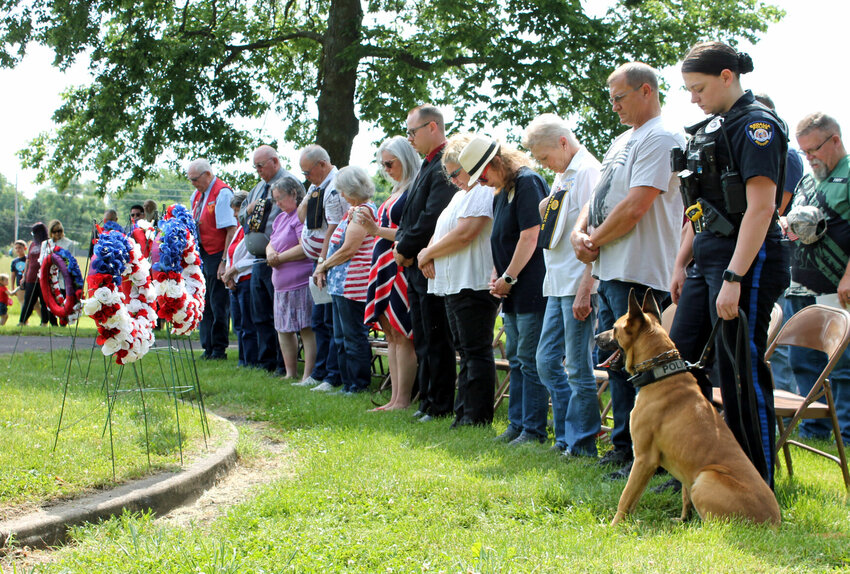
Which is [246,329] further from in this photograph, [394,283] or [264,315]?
[394,283]

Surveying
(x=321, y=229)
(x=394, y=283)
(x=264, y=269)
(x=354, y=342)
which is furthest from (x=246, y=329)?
(x=394, y=283)

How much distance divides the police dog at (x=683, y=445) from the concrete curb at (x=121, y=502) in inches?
99.3

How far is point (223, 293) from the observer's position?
11781 millimetres

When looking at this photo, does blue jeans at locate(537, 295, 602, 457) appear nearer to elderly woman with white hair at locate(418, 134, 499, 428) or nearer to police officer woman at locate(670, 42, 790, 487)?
elderly woman with white hair at locate(418, 134, 499, 428)

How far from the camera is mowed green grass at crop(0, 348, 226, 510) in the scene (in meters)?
4.64

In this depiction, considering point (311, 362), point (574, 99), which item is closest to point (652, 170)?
point (311, 362)

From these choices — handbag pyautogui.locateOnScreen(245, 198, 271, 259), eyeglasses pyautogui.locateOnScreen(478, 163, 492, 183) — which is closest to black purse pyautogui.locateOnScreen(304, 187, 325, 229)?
handbag pyautogui.locateOnScreen(245, 198, 271, 259)

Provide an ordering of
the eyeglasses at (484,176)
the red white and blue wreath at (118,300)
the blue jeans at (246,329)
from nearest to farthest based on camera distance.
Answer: the red white and blue wreath at (118,300), the eyeglasses at (484,176), the blue jeans at (246,329)

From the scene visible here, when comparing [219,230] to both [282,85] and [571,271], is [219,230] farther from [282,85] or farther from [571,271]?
[282,85]

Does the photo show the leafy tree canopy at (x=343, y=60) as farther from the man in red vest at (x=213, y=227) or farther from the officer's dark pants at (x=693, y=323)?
the officer's dark pants at (x=693, y=323)

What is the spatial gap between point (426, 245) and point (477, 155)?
144 centimetres

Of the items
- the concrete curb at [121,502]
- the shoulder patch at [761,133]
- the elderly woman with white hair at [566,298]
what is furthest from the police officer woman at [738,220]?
the concrete curb at [121,502]

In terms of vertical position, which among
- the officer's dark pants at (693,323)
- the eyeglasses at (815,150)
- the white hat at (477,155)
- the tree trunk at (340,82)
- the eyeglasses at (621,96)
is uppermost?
the tree trunk at (340,82)

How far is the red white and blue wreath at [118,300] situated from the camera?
509 centimetres
